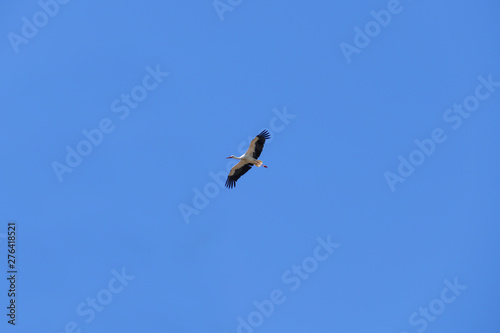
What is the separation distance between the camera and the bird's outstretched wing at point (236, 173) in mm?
26844

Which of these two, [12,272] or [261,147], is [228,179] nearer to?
[261,147]

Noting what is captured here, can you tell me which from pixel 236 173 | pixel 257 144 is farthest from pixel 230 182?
pixel 257 144

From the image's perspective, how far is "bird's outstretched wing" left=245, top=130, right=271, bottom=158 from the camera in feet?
82.0

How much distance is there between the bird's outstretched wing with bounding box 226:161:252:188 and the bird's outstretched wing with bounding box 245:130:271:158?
920 mm

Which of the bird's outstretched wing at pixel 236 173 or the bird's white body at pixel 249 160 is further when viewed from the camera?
the bird's outstretched wing at pixel 236 173

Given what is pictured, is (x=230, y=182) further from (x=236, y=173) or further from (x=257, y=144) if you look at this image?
(x=257, y=144)

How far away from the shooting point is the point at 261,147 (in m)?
25.6

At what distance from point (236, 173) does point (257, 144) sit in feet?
7.64

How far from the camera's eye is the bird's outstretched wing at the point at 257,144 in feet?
82.0

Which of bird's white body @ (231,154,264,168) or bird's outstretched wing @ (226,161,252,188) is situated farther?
bird's outstretched wing @ (226,161,252,188)

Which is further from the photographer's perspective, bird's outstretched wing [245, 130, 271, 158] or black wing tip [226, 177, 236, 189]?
black wing tip [226, 177, 236, 189]

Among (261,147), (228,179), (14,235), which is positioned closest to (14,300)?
(14,235)

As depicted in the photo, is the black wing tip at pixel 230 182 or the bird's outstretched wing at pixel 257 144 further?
the black wing tip at pixel 230 182

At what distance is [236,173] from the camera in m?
26.9
